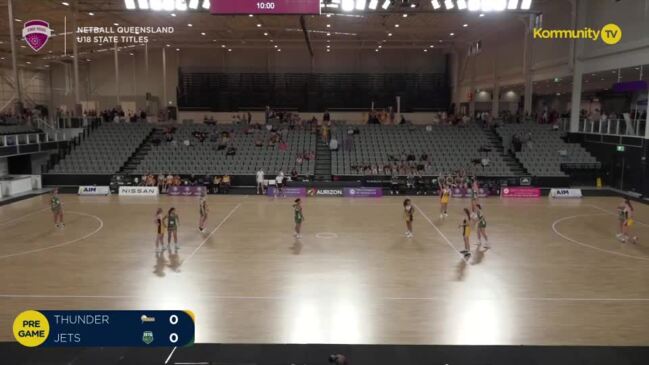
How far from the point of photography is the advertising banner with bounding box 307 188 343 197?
97.3 ft

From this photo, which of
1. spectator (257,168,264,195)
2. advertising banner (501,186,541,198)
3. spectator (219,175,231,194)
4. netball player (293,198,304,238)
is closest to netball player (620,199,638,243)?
advertising banner (501,186,541,198)

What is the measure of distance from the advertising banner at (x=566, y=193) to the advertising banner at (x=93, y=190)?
28.3 metres

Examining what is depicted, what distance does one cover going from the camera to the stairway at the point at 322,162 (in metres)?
32.1

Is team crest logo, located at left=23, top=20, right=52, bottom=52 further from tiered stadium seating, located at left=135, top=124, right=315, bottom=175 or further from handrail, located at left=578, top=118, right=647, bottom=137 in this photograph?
handrail, located at left=578, top=118, right=647, bottom=137

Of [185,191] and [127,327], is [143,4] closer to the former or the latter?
[185,191]

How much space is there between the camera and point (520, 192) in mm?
29625

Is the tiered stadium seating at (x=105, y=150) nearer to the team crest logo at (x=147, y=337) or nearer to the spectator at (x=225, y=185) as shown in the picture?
the spectator at (x=225, y=185)

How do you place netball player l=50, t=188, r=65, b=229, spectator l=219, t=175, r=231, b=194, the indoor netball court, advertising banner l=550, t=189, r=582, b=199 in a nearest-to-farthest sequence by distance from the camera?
the indoor netball court
netball player l=50, t=188, r=65, b=229
advertising banner l=550, t=189, r=582, b=199
spectator l=219, t=175, r=231, b=194

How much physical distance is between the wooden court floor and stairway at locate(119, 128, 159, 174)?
10.6m

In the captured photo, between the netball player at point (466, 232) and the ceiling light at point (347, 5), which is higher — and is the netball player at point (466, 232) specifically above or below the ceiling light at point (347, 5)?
below

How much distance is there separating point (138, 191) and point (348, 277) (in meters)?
20.8

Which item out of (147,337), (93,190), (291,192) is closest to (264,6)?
(147,337)

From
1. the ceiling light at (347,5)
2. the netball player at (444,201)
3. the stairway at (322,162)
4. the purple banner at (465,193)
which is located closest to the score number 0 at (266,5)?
the ceiling light at (347,5)

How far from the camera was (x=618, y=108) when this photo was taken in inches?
1699
